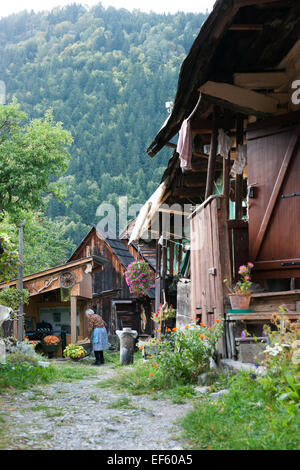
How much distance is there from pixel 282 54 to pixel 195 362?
4.90 metres

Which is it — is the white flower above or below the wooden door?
below

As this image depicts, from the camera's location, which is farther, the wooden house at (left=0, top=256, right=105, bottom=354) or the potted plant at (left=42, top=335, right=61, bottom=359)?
the wooden house at (left=0, top=256, right=105, bottom=354)

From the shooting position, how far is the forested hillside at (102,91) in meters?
53.9

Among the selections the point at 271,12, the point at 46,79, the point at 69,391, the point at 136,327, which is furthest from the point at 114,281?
the point at 46,79

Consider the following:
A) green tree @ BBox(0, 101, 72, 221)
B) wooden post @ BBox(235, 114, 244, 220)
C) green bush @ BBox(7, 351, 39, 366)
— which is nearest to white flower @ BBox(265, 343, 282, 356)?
wooden post @ BBox(235, 114, 244, 220)

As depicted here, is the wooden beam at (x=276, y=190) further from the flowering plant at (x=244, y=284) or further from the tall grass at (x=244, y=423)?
the tall grass at (x=244, y=423)

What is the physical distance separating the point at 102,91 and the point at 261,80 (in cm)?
6726

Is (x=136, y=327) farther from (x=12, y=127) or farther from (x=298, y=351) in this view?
(x=298, y=351)

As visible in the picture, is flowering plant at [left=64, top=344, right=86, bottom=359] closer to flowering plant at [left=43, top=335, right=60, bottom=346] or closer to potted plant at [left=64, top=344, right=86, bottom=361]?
potted plant at [left=64, top=344, right=86, bottom=361]

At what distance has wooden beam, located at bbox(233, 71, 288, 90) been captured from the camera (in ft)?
25.5

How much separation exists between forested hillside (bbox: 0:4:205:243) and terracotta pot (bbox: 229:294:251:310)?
40654 mm

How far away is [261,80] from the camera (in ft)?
25.6

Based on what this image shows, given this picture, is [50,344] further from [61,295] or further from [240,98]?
[240,98]

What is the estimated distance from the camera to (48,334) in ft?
65.9
